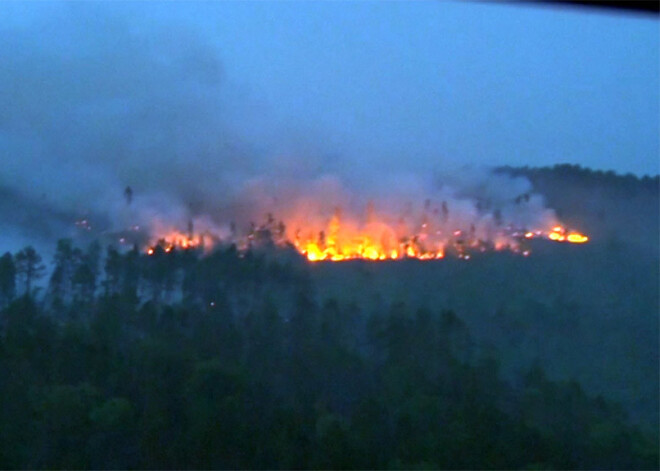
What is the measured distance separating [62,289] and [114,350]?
2.24 meters

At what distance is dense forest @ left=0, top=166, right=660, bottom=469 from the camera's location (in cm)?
703

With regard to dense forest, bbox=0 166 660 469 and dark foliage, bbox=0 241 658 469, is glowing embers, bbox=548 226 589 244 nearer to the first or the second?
dense forest, bbox=0 166 660 469

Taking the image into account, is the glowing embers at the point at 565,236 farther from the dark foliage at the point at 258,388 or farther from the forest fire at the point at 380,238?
the dark foliage at the point at 258,388

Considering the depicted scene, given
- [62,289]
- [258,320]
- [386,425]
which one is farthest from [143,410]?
[62,289]

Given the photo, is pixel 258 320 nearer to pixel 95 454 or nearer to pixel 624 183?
pixel 95 454

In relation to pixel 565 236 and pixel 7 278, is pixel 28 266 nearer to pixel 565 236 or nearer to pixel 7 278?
pixel 7 278

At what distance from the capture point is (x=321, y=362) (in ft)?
30.8

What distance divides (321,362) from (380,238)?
24.6 feet

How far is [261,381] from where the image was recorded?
866 cm

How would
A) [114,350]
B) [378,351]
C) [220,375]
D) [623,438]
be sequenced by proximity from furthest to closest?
[378,351], [114,350], [220,375], [623,438]

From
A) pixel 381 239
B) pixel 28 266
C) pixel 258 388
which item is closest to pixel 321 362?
pixel 258 388

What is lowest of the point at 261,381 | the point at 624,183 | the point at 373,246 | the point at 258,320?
the point at 261,381

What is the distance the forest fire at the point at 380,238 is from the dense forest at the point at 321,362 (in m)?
0.82

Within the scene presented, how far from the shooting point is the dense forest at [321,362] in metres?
7.03
